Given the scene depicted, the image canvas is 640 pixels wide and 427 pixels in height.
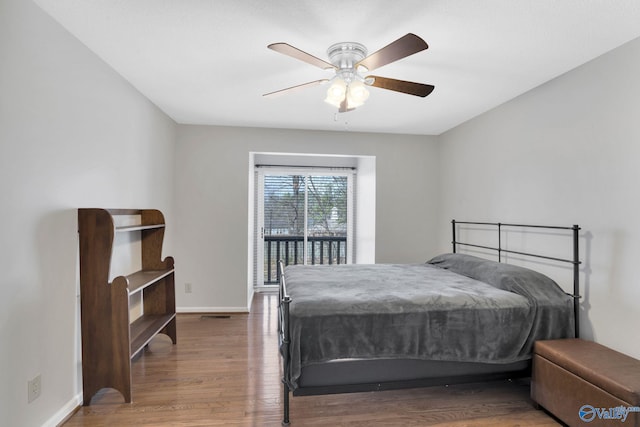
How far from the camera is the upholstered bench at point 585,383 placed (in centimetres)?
157

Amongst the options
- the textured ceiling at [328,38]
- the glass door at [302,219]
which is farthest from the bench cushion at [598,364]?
the glass door at [302,219]

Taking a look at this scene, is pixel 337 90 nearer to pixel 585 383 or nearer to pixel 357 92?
pixel 357 92

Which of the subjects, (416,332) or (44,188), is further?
(416,332)

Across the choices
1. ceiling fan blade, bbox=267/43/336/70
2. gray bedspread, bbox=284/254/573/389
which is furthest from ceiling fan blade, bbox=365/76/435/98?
gray bedspread, bbox=284/254/573/389

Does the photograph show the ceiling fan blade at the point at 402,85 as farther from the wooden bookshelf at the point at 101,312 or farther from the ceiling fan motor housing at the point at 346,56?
the wooden bookshelf at the point at 101,312

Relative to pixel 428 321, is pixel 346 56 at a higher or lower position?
higher

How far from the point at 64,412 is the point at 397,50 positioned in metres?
2.95

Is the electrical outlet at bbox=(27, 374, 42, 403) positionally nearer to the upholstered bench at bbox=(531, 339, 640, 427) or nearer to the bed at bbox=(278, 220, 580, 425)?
the bed at bbox=(278, 220, 580, 425)

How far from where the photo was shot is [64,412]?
196 centimetres

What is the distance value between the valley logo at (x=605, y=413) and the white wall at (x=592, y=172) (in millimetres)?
623

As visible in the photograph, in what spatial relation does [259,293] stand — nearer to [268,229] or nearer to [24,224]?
[268,229]

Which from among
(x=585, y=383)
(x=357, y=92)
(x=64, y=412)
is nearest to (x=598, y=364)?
(x=585, y=383)

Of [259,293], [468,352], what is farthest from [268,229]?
[468,352]

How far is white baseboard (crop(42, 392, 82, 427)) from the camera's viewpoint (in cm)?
185
